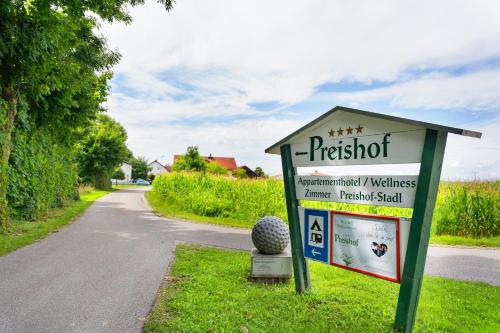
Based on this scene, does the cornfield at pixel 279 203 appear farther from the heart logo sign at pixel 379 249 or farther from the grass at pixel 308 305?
the heart logo sign at pixel 379 249

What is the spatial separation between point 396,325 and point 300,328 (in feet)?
3.71

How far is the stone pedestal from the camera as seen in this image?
6.26 metres

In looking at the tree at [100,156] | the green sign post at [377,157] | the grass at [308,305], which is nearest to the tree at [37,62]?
the grass at [308,305]

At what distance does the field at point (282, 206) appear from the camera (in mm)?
13531

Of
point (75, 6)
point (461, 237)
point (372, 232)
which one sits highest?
→ point (75, 6)

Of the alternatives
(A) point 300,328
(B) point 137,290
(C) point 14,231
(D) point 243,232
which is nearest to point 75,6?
(C) point 14,231

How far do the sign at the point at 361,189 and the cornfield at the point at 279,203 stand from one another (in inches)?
355

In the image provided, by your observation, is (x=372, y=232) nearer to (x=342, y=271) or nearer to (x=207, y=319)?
(x=207, y=319)

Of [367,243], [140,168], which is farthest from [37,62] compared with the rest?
[140,168]

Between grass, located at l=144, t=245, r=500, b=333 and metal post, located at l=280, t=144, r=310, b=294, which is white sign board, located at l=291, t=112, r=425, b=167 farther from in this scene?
grass, located at l=144, t=245, r=500, b=333

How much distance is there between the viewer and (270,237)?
6289 millimetres

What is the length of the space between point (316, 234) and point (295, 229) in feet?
1.39

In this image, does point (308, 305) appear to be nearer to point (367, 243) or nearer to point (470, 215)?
point (367, 243)

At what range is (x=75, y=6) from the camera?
362 inches
